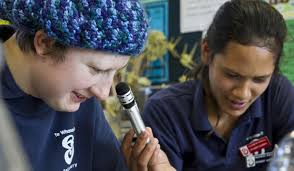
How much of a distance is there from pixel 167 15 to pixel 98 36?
50.2 inches

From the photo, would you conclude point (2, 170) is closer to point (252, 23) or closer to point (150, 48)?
point (252, 23)

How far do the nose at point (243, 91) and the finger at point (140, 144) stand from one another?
295 millimetres

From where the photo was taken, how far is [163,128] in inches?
44.3

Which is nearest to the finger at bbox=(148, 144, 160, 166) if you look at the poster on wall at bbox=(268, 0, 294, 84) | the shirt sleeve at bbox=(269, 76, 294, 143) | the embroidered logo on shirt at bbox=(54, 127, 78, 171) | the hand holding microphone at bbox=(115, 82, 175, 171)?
the hand holding microphone at bbox=(115, 82, 175, 171)

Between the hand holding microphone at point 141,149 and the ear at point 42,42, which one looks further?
the hand holding microphone at point 141,149

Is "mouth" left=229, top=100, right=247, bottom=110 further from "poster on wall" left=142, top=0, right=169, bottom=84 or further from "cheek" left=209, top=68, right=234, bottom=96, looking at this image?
"poster on wall" left=142, top=0, right=169, bottom=84

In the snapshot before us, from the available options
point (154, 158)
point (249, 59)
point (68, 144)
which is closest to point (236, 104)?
point (249, 59)

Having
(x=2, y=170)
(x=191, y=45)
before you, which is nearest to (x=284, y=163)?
(x=2, y=170)

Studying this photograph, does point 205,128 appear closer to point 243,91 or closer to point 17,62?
point 243,91

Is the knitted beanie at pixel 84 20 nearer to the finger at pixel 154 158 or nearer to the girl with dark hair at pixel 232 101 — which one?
the finger at pixel 154 158

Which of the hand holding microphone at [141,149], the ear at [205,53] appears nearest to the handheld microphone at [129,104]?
the hand holding microphone at [141,149]

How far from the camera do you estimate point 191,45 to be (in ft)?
5.89

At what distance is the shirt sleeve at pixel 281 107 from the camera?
1.16 m

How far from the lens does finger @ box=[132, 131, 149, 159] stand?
0.88 meters
